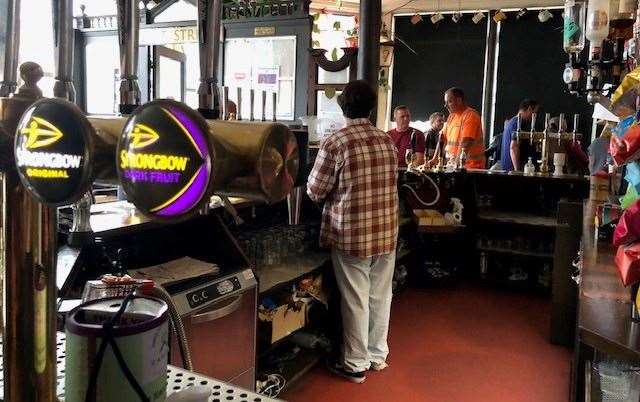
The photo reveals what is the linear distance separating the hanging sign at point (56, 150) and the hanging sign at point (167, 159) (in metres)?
0.07

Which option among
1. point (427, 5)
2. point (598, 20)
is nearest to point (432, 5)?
point (427, 5)

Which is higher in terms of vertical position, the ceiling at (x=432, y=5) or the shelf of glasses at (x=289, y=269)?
the ceiling at (x=432, y=5)

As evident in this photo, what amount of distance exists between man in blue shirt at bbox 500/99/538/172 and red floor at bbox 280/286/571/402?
6.65 feet

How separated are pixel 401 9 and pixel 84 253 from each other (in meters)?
7.77

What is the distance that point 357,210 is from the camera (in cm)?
340

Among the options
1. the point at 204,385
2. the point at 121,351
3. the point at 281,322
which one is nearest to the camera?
the point at 121,351

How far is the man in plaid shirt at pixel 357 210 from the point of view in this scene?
337 cm

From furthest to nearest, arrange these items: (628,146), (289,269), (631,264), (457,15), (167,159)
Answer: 1. (457,15)
2. (289,269)
3. (628,146)
4. (631,264)
5. (167,159)

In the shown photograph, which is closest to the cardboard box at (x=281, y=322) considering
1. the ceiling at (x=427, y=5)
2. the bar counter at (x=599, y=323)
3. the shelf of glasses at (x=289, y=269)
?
the shelf of glasses at (x=289, y=269)

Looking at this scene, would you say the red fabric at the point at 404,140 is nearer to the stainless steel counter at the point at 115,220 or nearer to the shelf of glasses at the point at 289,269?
the shelf of glasses at the point at 289,269

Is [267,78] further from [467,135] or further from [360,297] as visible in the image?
[360,297]

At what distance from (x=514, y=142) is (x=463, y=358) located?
3.61 meters

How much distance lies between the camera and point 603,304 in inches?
69.9

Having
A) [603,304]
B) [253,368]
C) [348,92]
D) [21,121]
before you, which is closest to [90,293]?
[21,121]
